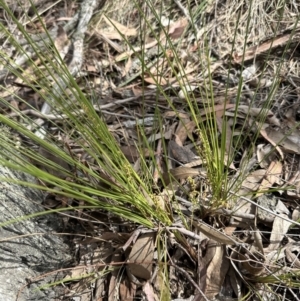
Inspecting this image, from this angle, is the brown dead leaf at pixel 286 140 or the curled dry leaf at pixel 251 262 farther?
the brown dead leaf at pixel 286 140

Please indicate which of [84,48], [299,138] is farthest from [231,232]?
[84,48]

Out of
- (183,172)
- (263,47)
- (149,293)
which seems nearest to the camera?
(149,293)

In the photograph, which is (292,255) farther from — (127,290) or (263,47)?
(263,47)

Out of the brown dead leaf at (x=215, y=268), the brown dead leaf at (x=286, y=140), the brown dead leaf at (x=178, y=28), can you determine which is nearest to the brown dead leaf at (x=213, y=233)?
the brown dead leaf at (x=215, y=268)

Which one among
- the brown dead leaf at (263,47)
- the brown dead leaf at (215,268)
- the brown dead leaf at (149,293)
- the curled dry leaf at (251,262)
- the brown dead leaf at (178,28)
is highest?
the brown dead leaf at (178,28)

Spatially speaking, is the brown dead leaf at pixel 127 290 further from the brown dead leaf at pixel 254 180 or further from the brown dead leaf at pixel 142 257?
the brown dead leaf at pixel 254 180

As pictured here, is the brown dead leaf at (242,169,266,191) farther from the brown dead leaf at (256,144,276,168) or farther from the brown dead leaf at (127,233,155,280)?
the brown dead leaf at (127,233,155,280)

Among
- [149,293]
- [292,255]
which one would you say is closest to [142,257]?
[149,293]

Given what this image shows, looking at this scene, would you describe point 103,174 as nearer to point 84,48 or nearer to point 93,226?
point 93,226

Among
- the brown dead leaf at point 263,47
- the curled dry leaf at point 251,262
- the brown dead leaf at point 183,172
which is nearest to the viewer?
the curled dry leaf at point 251,262
